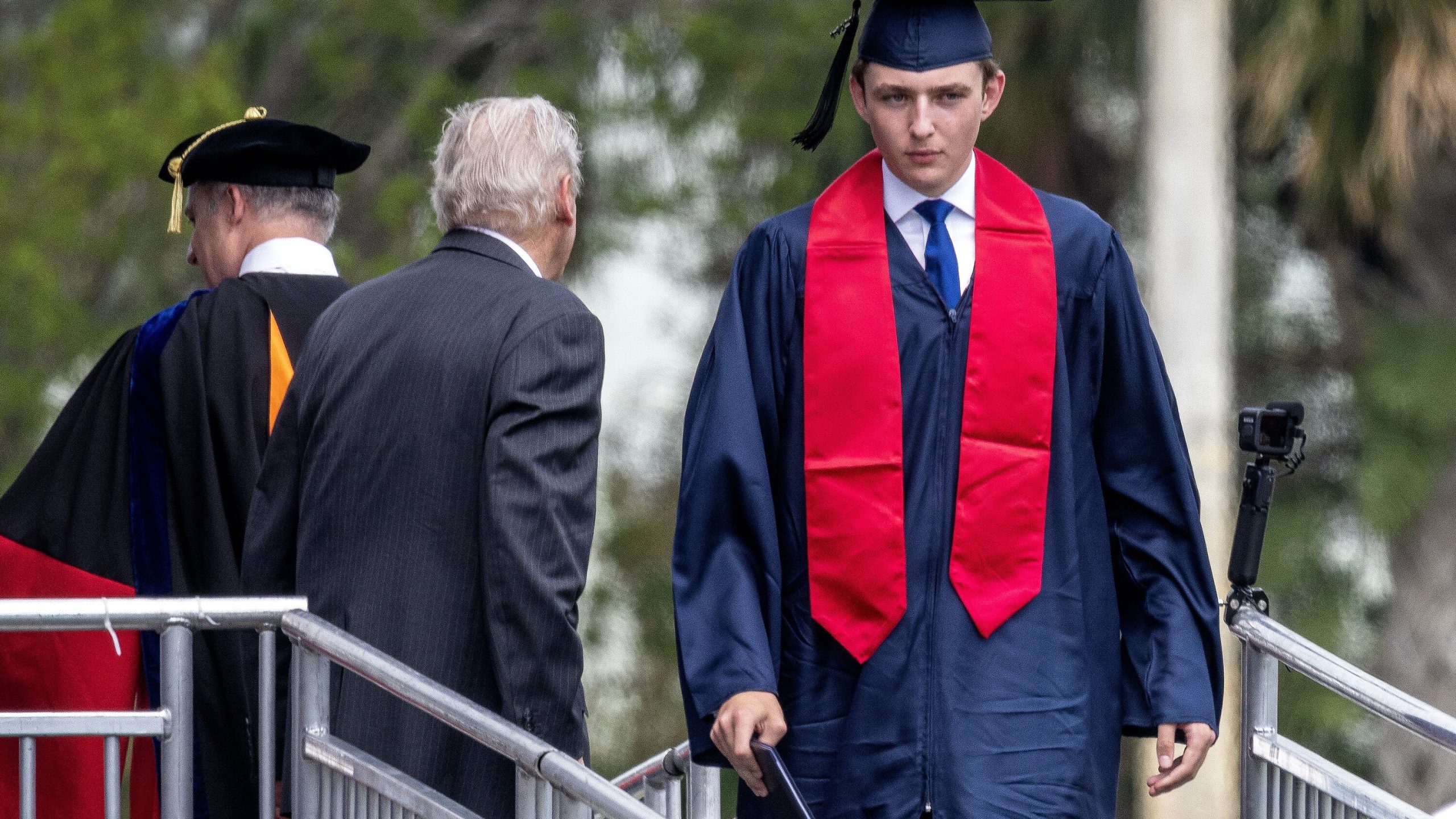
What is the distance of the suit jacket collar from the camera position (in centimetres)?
338

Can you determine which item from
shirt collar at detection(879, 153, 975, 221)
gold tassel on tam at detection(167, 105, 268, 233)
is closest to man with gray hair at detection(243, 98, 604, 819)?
shirt collar at detection(879, 153, 975, 221)

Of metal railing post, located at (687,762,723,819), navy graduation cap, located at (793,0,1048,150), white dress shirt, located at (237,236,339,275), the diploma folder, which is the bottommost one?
metal railing post, located at (687,762,723,819)

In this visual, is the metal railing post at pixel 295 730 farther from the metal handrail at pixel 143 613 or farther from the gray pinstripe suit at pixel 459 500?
the gray pinstripe suit at pixel 459 500

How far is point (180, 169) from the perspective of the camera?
412 centimetres

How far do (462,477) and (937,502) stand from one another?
74 cm

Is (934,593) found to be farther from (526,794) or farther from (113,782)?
(113,782)

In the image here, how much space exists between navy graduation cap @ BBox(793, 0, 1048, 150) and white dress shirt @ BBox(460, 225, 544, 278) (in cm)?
50

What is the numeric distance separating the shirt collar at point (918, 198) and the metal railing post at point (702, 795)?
4.15ft

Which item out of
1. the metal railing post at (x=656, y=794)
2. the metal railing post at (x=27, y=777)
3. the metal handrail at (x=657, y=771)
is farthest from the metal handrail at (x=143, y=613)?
the metal railing post at (x=656, y=794)

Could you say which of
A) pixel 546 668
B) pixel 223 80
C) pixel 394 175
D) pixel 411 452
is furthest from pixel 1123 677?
pixel 394 175

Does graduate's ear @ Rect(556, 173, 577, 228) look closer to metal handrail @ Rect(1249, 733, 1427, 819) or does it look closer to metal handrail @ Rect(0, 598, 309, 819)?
metal handrail @ Rect(0, 598, 309, 819)

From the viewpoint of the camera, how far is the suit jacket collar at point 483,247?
3.38 m

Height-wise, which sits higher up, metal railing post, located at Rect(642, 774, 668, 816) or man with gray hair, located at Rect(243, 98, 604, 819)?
man with gray hair, located at Rect(243, 98, 604, 819)

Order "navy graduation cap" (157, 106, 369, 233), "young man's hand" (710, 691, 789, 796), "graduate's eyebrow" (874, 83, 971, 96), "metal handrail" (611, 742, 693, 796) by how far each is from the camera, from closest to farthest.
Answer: "young man's hand" (710, 691, 789, 796)
"graduate's eyebrow" (874, 83, 971, 96)
"metal handrail" (611, 742, 693, 796)
"navy graduation cap" (157, 106, 369, 233)
